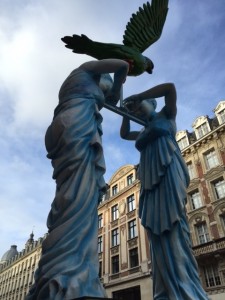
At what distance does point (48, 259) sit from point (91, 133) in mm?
1270

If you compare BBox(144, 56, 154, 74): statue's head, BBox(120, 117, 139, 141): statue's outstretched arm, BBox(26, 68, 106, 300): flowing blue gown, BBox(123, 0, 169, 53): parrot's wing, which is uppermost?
BBox(123, 0, 169, 53): parrot's wing

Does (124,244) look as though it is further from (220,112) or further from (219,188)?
(220,112)

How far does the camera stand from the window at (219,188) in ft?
59.4

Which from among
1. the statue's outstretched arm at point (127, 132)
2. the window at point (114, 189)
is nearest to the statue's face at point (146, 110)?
the statue's outstretched arm at point (127, 132)

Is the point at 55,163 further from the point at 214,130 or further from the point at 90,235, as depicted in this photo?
the point at 214,130

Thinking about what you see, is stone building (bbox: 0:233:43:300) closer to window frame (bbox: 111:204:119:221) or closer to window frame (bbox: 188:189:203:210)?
window frame (bbox: 111:204:119:221)

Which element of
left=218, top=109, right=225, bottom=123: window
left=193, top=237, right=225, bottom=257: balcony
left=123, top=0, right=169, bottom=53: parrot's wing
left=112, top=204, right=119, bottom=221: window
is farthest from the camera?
left=112, top=204, right=119, bottom=221: window

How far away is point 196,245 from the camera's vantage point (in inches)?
678

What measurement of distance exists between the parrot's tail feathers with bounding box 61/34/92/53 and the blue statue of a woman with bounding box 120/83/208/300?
41.0 inches

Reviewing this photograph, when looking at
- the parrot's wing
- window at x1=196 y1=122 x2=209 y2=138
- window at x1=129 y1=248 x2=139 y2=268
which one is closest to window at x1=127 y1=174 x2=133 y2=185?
window at x1=129 y1=248 x2=139 y2=268

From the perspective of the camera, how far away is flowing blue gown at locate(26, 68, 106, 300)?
182 cm

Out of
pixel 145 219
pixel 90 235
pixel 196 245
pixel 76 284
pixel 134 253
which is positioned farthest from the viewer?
pixel 134 253

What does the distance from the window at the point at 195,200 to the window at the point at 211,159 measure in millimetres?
2121

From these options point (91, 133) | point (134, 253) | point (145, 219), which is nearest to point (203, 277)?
point (134, 253)
